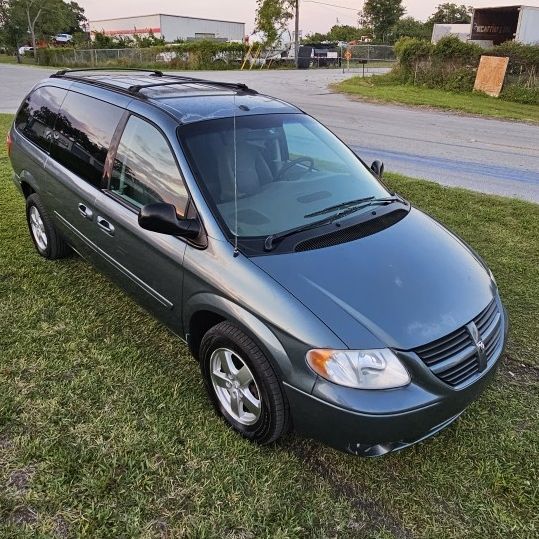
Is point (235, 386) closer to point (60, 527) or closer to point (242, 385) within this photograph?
point (242, 385)

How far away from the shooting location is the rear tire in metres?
4.45

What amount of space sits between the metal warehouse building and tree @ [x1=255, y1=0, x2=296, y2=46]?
69.2 feet

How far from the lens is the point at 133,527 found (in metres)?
2.26

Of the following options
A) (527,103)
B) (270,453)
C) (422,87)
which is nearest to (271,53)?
(422,87)

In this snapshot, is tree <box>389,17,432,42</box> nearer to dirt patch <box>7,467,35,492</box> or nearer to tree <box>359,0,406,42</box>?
tree <box>359,0,406,42</box>

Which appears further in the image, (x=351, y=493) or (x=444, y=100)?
(x=444, y=100)

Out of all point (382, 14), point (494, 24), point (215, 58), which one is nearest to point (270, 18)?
point (215, 58)

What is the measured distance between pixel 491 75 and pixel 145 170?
18624 millimetres

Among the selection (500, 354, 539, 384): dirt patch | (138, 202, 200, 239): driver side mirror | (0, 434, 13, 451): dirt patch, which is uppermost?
(138, 202, 200, 239): driver side mirror

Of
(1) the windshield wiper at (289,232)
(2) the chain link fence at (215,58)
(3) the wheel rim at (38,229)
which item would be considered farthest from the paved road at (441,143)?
(2) the chain link fence at (215,58)

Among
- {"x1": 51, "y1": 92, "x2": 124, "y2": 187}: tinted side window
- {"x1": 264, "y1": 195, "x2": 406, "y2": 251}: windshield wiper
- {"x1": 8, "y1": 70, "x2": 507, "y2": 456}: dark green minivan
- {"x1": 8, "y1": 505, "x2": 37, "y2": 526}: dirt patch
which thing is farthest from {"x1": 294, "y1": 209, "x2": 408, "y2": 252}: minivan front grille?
{"x1": 8, "y1": 505, "x2": 37, "y2": 526}: dirt patch

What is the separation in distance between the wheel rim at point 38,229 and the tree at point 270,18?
135 feet

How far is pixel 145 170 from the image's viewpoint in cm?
321

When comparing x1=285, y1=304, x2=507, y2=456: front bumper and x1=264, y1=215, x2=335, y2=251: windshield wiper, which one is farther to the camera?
x1=264, y1=215, x2=335, y2=251: windshield wiper
